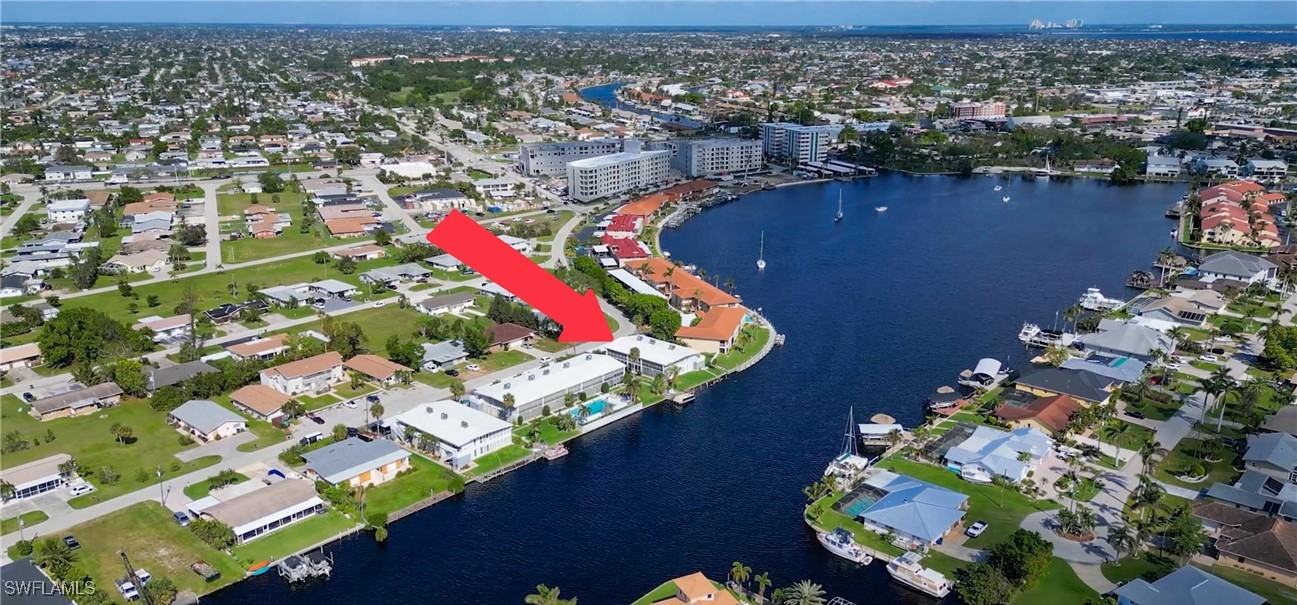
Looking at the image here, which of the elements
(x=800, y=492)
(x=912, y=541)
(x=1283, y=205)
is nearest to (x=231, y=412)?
(x=800, y=492)

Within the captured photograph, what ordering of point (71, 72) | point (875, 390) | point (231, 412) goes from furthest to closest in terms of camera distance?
point (71, 72)
point (875, 390)
point (231, 412)

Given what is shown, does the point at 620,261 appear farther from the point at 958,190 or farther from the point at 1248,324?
the point at 958,190

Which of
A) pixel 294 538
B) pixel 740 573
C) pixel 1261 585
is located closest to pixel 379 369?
pixel 294 538

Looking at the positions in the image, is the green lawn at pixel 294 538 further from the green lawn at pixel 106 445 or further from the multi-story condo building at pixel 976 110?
the multi-story condo building at pixel 976 110

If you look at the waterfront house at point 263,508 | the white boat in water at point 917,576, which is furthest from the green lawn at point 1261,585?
the waterfront house at point 263,508

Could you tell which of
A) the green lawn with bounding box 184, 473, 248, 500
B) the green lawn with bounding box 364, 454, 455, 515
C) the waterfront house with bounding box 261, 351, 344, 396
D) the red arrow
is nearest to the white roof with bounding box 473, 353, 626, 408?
the red arrow

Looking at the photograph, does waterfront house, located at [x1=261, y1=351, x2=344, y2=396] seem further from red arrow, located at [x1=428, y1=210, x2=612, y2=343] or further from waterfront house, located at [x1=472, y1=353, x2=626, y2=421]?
red arrow, located at [x1=428, y1=210, x2=612, y2=343]

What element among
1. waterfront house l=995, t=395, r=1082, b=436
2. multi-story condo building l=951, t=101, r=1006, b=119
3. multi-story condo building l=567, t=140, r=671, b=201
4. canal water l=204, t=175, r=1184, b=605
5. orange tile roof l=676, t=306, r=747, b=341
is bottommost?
canal water l=204, t=175, r=1184, b=605
